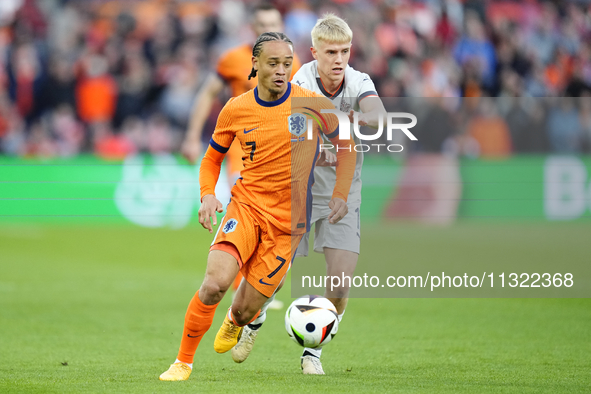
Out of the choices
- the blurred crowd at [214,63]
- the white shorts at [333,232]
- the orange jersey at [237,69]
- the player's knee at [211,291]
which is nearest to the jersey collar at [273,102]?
the white shorts at [333,232]

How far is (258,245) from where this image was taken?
5.09 metres

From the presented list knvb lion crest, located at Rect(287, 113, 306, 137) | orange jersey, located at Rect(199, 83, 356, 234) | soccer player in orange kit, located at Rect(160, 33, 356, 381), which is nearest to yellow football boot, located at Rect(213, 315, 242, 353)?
soccer player in orange kit, located at Rect(160, 33, 356, 381)

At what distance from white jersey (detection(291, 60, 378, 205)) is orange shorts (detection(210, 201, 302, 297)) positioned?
26.6 inches

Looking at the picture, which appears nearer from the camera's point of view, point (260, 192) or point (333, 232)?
point (260, 192)

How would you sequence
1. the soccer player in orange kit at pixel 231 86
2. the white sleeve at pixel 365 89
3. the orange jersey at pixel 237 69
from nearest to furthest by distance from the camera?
1. the white sleeve at pixel 365 89
2. the soccer player in orange kit at pixel 231 86
3. the orange jersey at pixel 237 69

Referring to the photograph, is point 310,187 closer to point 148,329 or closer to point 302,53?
point 148,329

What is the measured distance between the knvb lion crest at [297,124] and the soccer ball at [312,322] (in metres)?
1.05

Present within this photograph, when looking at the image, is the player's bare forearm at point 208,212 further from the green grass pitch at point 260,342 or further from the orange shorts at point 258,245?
the green grass pitch at point 260,342

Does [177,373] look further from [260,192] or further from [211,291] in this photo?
[260,192]

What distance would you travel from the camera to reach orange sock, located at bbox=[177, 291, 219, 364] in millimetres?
4969

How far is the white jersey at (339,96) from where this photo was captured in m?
5.55

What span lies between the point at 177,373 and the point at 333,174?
1719 millimetres

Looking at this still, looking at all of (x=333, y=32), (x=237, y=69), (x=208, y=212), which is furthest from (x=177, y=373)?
→ (x=237, y=69)

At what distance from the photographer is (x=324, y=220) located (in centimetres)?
564
